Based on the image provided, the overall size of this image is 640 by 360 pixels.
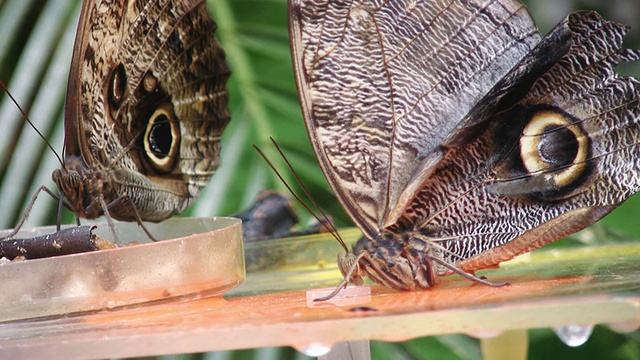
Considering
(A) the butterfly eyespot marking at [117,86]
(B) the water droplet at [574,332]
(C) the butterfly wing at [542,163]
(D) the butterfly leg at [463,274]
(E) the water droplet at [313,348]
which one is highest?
(A) the butterfly eyespot marking at [117,86]

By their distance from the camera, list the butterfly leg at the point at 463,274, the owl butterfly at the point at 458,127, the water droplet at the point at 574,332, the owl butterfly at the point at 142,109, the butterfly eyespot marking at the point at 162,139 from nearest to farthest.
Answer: the water droplet at the point at 574,332, the butterfly leg at the point at 463,274, the owl butterfly at the point at 458,127, the owl butterfly at the point at 142,109, the butterfly eyespot marking at the point at 162,139

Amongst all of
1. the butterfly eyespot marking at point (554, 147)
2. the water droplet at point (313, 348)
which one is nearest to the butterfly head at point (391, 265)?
the butterfly eyespot marking at point (554, 147)

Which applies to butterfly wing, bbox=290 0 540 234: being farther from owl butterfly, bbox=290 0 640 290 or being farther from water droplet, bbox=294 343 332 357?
water droplet, bbox=294 343 332 357

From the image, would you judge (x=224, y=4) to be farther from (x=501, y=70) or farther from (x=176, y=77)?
(x=501, y=70)

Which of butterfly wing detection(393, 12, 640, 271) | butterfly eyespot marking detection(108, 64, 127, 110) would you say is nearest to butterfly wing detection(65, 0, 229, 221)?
butterfly eyespot marking detection(108, 64, 127, 110)

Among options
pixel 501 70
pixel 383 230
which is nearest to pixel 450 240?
pixel 383 230

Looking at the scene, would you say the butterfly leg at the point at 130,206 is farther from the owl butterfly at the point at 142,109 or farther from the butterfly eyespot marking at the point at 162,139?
the butterfly eyespot marking at the point at 162,139

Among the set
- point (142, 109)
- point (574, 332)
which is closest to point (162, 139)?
point (142, 109)
